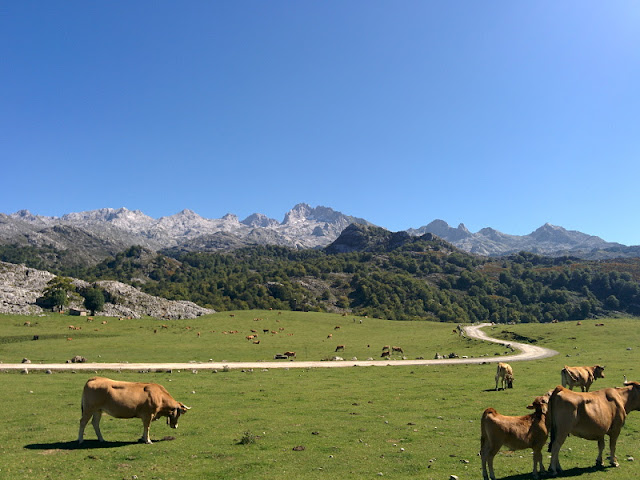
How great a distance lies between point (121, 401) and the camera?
16953mm

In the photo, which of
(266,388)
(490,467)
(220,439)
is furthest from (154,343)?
(490,467)

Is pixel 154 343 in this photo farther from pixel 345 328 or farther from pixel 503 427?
pixel 503 427

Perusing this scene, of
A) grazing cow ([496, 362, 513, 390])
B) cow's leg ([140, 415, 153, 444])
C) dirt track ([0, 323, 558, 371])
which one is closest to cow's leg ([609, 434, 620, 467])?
grazing cow ([496, 362, 513, 390])

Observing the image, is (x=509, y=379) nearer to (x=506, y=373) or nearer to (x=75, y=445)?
(x=506, y=373)

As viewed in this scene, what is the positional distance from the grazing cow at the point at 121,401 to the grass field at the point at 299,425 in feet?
4.12

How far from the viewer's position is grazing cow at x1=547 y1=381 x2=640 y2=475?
1309cm

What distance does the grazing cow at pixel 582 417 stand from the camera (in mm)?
13086

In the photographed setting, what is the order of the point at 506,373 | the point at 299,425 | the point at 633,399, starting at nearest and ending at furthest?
1. the point at 633,399
2. the point at 299,425
3. the point at 506,373

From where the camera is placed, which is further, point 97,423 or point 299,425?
point 299,425

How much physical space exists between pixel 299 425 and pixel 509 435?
11.6 m

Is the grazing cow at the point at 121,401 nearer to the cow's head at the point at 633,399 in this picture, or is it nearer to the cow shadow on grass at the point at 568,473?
the cow shadow on grass at the point at 568,473

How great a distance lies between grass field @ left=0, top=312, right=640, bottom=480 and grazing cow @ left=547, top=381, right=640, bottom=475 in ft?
3.85

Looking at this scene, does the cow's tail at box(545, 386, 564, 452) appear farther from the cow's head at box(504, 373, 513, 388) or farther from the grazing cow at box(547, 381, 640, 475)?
the cow's head at box(504, 373, 513, 388)

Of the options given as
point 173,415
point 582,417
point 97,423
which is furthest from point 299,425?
point 582,417
